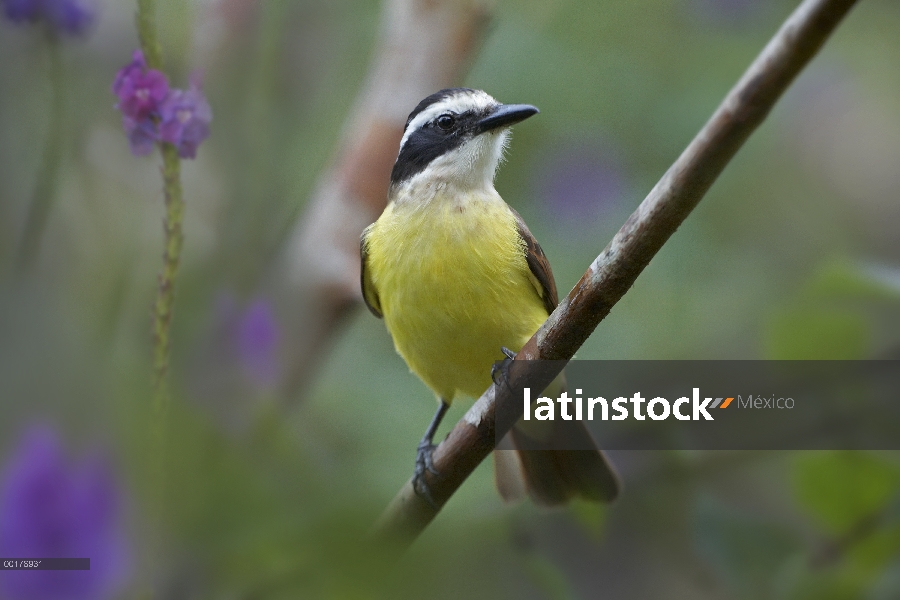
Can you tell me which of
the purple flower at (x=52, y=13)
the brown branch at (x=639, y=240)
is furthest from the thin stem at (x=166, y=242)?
the purple flower at (x=52, y=13)

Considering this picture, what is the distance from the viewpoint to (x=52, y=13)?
184 cm

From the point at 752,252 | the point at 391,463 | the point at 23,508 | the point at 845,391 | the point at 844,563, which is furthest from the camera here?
the point at 752,252

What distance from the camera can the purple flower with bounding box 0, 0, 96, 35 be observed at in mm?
1817

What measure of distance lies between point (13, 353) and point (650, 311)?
2469 mm

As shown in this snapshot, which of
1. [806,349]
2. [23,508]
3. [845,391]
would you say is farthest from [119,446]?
[845,391]

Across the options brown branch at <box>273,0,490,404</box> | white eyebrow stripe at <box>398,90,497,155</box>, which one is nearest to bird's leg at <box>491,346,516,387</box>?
brown branch at <box>273,0,490,404</box>

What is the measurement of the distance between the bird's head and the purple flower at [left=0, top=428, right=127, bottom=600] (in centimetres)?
188

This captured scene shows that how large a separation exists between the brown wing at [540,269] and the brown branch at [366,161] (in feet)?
1.56

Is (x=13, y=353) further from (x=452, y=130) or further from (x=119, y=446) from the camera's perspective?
(x=452, y=130)

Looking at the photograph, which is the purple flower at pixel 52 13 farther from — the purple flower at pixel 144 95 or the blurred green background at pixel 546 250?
the purple flower at pixel 144 95

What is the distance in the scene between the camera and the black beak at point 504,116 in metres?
2.52

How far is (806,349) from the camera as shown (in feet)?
5.92

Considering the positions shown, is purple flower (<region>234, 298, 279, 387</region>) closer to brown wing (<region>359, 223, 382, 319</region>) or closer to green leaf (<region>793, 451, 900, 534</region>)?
brown wing (<region>359, 223, 382, 319</region>)

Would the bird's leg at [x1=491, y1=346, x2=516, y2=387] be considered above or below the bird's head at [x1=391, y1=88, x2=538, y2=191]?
below
